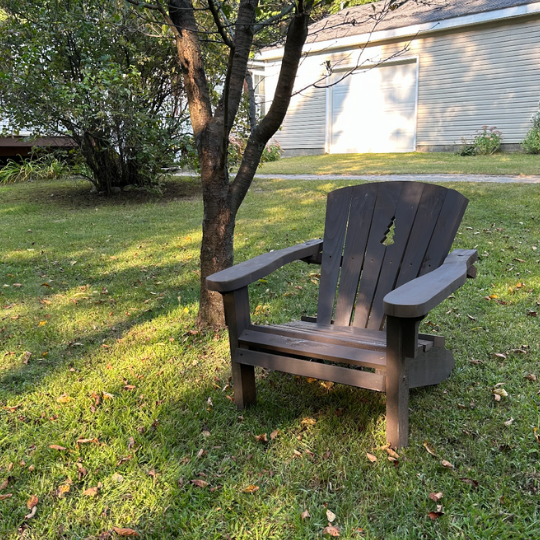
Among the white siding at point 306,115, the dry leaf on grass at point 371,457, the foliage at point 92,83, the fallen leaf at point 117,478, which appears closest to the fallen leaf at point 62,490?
the fallen leaf at point 117,478

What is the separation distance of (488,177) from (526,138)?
17.1 feet

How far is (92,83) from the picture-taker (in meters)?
7.25

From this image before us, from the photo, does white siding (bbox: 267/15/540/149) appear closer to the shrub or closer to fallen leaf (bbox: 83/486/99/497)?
the shrub

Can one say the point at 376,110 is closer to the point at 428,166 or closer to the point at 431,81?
the point at 431,81

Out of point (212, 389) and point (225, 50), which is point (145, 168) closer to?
point (225, 50)

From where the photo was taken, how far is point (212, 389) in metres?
2.78

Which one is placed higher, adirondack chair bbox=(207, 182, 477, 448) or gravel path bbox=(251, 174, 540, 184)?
adirondack chair bbox=(207, 182, 477, 448)

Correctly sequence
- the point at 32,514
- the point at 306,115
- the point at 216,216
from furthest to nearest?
1. the point at 306,115
2. the point at 216,216
3. the point at 32,514

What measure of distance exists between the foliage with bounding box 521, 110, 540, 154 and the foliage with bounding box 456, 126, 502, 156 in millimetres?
706

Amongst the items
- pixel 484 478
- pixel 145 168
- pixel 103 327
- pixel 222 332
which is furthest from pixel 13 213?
pixel 484 478

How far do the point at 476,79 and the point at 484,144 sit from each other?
2.05 m

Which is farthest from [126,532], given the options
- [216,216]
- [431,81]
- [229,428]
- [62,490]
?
[431,81]

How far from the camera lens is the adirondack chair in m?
2.00

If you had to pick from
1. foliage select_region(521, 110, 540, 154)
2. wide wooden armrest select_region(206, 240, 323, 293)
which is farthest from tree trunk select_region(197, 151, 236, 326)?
foliage select_region(521, 110, 540, 154)
